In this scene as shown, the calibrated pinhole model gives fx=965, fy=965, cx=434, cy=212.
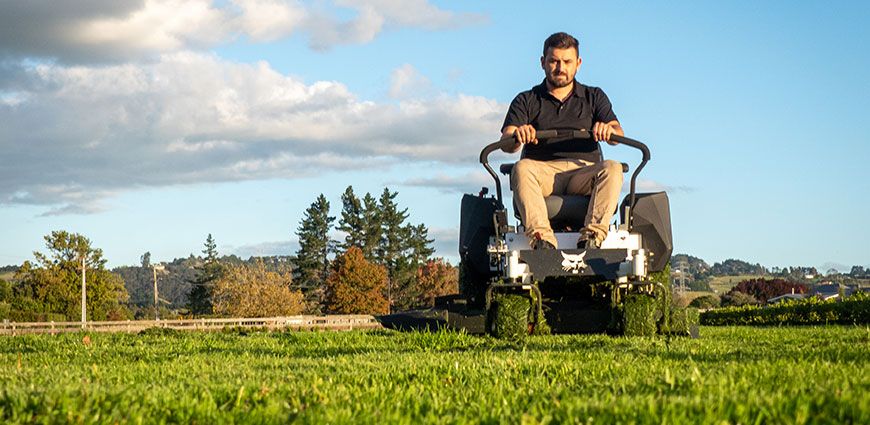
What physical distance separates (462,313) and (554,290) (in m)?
0.90

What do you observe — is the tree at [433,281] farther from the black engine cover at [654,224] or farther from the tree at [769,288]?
the black engine cover at [654,224]

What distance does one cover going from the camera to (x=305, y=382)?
14.5 ft

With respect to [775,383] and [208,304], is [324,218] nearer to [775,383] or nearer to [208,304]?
[208,304]

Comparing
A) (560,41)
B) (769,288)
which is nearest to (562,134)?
(560,41)

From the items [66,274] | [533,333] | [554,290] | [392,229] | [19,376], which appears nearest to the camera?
[19,376]

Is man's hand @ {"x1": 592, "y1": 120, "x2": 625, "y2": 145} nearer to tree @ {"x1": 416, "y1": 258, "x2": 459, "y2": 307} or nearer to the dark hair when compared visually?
the dark hair

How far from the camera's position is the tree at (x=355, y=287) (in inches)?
3009

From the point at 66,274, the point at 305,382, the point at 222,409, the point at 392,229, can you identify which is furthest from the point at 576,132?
the point at 392,229

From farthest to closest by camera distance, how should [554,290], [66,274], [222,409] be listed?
[66,274]
[554,290]
[222,409]

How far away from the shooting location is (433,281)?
8612cm

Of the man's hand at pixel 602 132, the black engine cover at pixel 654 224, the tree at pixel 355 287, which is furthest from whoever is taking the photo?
the tree at pixel 355 287

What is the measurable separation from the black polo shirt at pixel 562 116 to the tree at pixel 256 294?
230 feet

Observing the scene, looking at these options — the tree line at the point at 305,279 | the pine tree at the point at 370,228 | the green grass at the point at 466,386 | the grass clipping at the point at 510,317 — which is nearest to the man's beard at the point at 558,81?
the grass clipping at the point at 510,317

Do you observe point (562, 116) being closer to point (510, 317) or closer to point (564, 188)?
point (564, 188)
